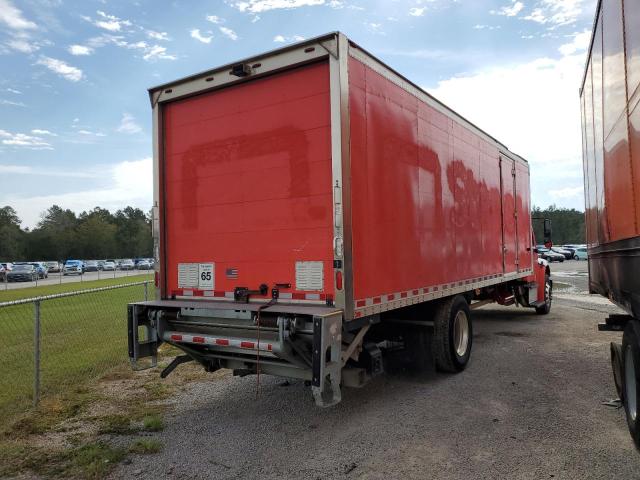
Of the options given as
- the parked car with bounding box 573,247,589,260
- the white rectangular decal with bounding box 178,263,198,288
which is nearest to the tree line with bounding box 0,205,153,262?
the parked car with bounding box 573,247,589,260

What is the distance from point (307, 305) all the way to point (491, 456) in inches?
82.1

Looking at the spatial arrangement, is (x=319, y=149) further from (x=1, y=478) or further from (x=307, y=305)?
(x=1, y=478)

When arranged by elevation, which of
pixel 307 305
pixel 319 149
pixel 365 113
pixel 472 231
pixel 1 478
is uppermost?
pixel 365 113

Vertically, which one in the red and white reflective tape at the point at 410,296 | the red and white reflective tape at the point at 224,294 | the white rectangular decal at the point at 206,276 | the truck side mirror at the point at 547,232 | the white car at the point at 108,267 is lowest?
the white car at the point at 108,267

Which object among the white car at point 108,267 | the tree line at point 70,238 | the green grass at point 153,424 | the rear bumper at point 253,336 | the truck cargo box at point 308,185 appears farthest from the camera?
the tree line at point 70,238

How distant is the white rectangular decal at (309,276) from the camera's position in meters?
4.62

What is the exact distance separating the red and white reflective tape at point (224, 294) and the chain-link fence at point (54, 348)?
1.72 meters

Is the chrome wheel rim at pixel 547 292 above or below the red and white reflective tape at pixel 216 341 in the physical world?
below

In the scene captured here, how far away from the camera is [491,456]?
13.2ft

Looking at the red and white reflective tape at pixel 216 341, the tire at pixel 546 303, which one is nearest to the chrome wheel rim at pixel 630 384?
the red and white reflective tape at pixel 216 341

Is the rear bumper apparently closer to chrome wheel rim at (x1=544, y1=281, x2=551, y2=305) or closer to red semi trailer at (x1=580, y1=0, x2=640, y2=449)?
red semi trailer at (x1=580, y1=0, x2=640, y2=449)

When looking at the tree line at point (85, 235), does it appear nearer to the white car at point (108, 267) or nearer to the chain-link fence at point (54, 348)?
the white car at point (108, 267)

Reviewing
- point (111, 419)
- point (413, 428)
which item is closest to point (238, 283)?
point (111, 419)

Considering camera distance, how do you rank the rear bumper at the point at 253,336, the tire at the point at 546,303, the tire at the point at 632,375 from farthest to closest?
the tire at the point at 546,303
the rear bumper at the point at 253,336
the tire at the point at 632,375
